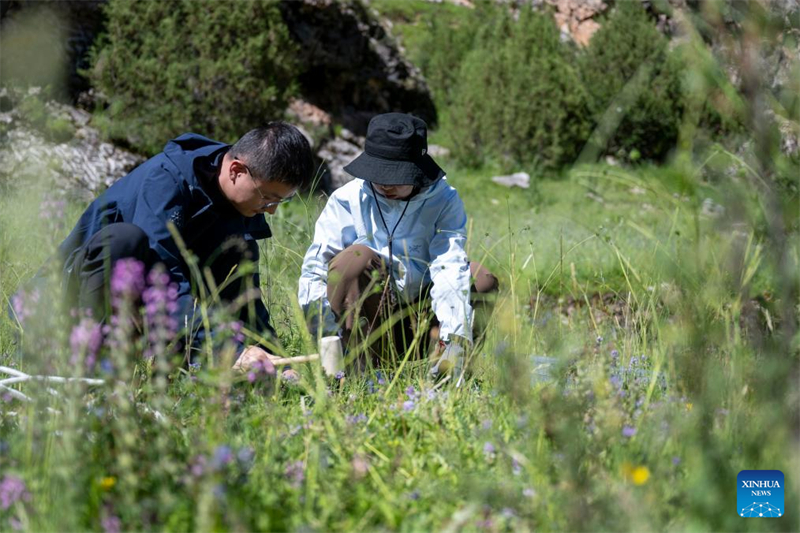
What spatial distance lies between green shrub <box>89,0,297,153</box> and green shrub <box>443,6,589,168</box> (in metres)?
3.14

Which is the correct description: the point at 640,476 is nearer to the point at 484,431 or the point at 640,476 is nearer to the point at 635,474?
the point at 635,474

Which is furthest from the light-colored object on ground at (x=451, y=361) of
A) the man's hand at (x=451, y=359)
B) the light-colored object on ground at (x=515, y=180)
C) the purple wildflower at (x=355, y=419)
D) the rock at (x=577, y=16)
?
the rock at (x=577, y=16)

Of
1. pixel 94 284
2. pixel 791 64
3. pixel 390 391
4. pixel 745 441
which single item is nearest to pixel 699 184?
pixel 791 64

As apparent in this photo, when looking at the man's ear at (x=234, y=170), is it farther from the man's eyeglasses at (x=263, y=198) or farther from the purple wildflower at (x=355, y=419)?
the purple wildflower at (x=355, y=419)

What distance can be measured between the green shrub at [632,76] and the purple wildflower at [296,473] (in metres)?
10.2

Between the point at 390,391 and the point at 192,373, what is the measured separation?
55 centimetres

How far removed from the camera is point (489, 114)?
1031 cm

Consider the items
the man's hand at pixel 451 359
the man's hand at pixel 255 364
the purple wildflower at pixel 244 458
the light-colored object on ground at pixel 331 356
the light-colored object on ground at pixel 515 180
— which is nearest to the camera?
the purple wildflower at pixel 244 458

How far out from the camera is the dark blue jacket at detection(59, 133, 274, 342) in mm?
2494

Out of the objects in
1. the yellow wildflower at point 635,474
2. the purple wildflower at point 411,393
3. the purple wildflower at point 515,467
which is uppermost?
the yellow wildflower at point 635,474

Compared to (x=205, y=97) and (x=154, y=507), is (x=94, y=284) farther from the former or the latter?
(x=205, y=97)

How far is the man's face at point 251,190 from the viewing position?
8.75 ft

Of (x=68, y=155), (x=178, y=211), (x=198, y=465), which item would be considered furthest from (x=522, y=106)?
(x=198, y=465)

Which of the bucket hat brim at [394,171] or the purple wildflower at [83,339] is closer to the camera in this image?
the purple wildflower at [83,339]
